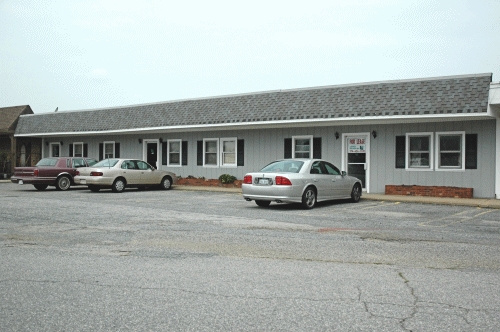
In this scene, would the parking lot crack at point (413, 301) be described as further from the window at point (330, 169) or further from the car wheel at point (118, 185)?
the car wheel at point (118, 185)

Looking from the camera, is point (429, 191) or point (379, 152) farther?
point (379, 152)

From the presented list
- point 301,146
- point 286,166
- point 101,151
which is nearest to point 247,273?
point 286,166

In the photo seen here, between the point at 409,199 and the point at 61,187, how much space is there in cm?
1487

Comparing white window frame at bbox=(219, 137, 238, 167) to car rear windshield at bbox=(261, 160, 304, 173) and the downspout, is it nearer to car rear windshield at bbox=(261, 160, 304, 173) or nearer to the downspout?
car rear windshield at bbox=(261, 160, 304, 173)

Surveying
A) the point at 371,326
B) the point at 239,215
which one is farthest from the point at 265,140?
the point at 371,326

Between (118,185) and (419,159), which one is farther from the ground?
A: (419,159)

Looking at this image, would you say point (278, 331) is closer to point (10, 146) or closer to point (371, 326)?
point (371, 326)

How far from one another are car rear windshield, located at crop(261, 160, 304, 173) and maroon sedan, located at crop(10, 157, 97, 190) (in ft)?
38.3

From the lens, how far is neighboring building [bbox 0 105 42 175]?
34.8 meters

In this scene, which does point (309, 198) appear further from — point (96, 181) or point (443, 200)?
point (96, 181)

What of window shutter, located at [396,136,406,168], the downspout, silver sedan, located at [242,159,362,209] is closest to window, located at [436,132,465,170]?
the downspout

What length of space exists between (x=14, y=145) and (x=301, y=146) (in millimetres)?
21484

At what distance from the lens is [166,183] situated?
2414 centimetres

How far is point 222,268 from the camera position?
6875 millimetres
